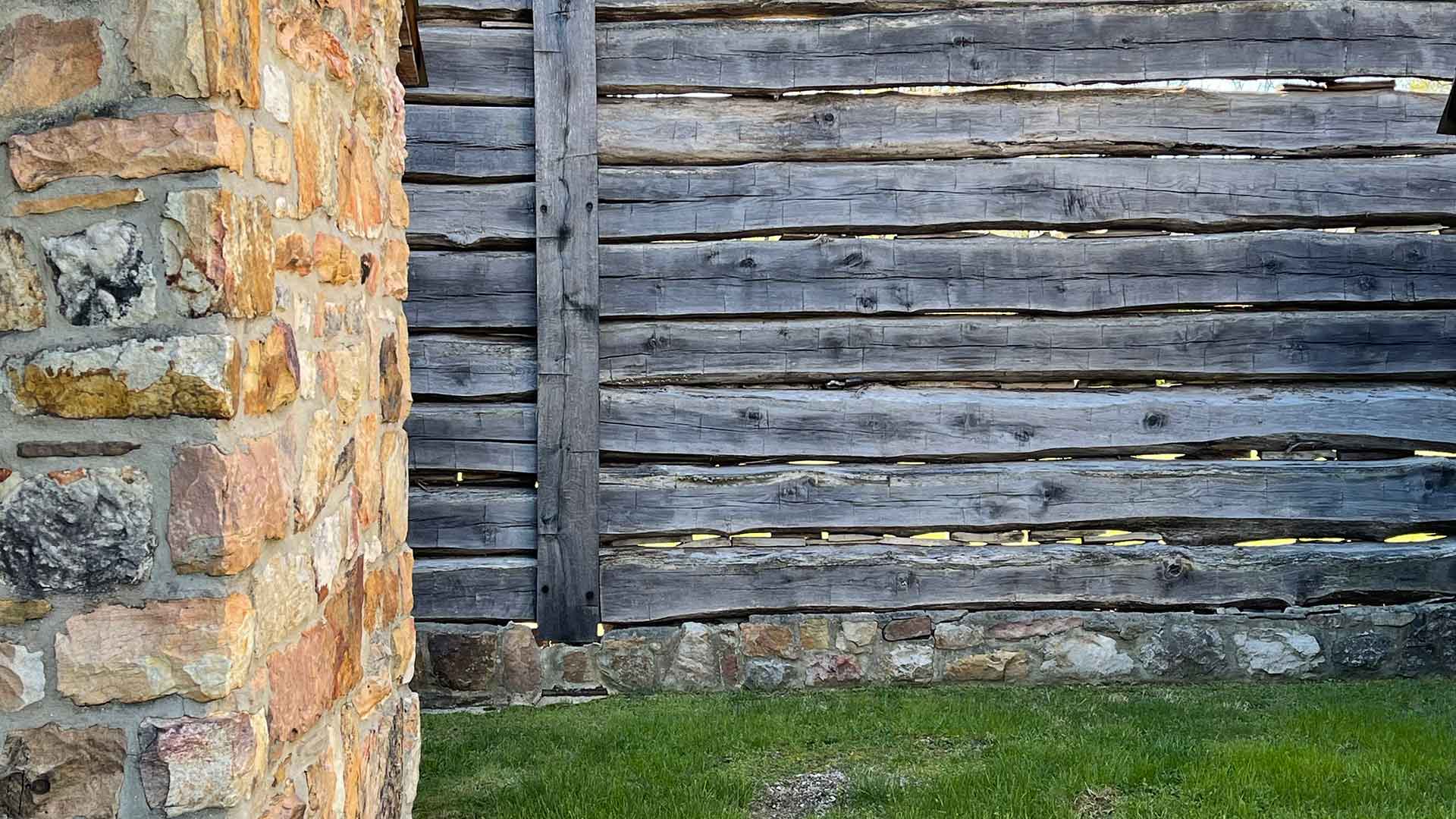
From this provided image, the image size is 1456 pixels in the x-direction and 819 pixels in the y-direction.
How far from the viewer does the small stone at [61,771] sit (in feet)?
5.65

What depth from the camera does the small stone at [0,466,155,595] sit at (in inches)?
67.4

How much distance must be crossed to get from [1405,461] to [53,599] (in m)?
5.07

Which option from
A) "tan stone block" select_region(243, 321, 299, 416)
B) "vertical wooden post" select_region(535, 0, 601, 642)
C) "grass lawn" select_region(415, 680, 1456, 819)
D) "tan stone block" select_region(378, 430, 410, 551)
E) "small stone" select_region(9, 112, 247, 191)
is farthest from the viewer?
"vertical wooden post" select_region(535, 0, 601, 642)

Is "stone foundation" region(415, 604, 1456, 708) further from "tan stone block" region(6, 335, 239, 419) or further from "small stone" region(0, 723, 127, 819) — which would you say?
"tan stone block" region(6, 335, 239, 419)

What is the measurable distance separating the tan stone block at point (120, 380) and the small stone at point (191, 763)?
0.46 metres

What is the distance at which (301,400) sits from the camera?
7.00 ft

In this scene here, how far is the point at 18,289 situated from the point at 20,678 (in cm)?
56

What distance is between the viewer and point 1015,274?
4.94 m

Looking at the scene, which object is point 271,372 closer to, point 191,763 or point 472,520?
point 191,763

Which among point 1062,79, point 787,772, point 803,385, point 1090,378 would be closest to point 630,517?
point 803,385

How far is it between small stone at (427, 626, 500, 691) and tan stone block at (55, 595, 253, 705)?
3258 millimetres

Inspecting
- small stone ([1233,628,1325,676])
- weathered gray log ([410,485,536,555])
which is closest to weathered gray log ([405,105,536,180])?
weathered gray log ([410,485,536,555])

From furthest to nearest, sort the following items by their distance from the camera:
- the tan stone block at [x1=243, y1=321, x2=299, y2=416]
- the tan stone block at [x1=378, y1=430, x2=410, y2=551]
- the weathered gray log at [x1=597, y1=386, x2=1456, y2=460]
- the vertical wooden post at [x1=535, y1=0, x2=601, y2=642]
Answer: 1. the weathered gray log at [x1=597, y1=386, x2=1456, y2=460]
2. the vertical wooden post at [x1=535, y1=0, x2=601, y2=642]
3. the tan stone block at [x1=378, y1=430, x2=410, y2=551]
4. the tan stone block at [x1=243, y1=321, x2=299, y2=416]

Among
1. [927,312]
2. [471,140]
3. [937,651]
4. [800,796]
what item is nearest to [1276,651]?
[937,651]
